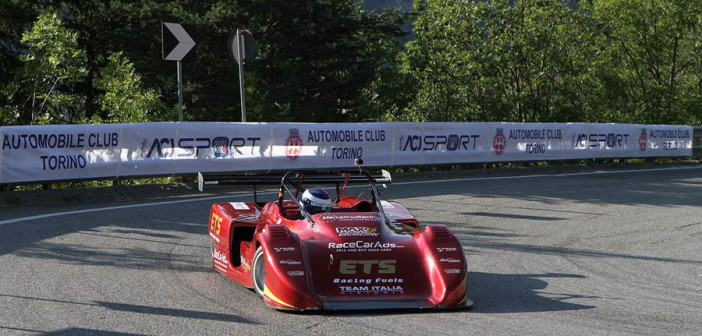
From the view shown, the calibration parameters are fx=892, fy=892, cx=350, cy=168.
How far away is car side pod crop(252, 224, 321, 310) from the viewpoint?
6.96m

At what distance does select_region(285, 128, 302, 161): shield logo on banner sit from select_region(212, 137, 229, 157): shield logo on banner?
4.28ft

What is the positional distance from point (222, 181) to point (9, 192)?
229 inches

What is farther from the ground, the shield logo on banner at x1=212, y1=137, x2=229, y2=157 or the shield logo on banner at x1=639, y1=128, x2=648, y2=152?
the shield logo on banner at x1=212, y1=137, x2=229, y2=157

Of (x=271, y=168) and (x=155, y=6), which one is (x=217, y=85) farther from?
(x=271, y=168)

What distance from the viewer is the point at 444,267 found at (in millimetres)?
7398

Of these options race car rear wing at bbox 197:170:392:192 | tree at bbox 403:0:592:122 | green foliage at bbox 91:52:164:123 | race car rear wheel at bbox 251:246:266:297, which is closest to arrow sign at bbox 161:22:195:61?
race car rear wing at bbox 197:170:392:192

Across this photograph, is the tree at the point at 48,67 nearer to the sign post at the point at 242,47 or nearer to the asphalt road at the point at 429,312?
the sign post at the point at 242,47

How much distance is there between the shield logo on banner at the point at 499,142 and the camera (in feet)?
68.5

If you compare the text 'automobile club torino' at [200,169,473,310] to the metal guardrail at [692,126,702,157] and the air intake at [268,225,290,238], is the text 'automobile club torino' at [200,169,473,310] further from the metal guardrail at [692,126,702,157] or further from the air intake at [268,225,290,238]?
the metal guardrail at [692,126,702,157]

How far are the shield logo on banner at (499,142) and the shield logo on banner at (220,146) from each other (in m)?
7.35

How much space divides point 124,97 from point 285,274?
21979 millimetres

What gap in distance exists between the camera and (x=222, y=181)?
9281 millimetres

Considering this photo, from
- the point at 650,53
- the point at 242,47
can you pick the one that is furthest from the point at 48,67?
the point at 650,53

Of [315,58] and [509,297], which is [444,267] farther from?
[315,58]
